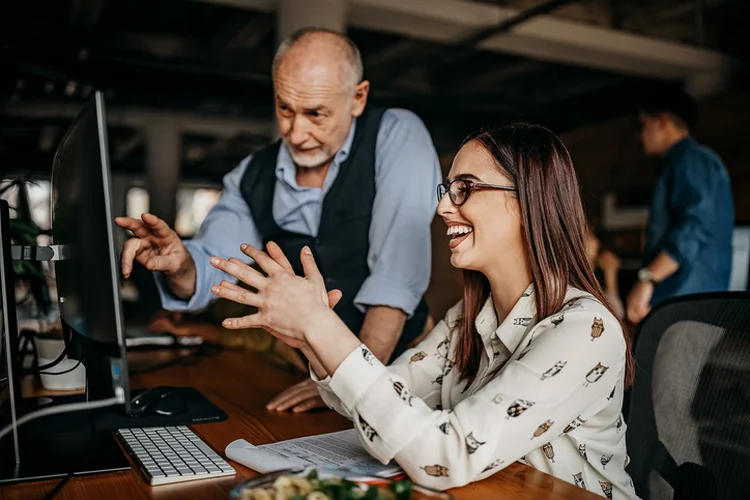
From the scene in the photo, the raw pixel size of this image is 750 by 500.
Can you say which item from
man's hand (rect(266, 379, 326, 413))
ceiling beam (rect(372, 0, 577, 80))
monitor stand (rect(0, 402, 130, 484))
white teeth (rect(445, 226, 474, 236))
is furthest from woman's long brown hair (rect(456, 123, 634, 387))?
ceiling beam (rect(372, 0, 577, 80))

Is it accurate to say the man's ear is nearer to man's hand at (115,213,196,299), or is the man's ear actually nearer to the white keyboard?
man's hand at (115,213,196,299)

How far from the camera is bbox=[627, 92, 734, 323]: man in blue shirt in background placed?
9.44 ft

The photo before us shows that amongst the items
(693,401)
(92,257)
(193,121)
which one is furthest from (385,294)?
(193,121)

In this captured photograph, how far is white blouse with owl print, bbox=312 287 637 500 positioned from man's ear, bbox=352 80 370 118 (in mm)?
850

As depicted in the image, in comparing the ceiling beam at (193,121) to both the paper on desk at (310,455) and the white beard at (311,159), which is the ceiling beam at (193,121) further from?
the paper on desk at (310,455)

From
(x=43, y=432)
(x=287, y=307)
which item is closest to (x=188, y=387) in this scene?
(x=43, y=432)

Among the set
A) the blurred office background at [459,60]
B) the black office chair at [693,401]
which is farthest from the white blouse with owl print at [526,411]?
the blurred office background at [459,60]

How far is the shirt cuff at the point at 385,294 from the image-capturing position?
1.67 meters

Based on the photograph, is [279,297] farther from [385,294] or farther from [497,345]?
[385,294]

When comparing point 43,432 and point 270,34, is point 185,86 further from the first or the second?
point 43,432

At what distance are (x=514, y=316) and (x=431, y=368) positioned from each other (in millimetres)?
265

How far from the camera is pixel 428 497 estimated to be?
65 cm

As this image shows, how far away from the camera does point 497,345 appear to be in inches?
47.0

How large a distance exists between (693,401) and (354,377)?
62 centimetres
